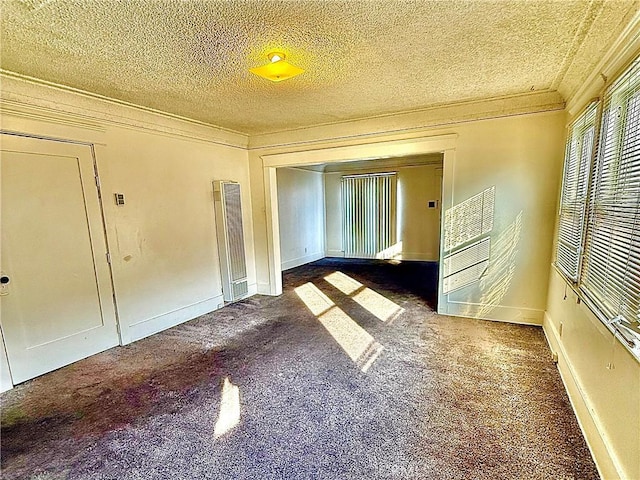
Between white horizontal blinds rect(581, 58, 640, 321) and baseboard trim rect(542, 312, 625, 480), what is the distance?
63 cm

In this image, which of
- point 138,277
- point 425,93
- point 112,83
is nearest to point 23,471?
point 138,277

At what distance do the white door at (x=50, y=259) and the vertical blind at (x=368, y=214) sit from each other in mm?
5658

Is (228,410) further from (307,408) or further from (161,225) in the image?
(161,225)

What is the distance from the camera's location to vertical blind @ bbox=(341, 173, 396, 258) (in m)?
7.49

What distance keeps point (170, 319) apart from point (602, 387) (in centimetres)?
393

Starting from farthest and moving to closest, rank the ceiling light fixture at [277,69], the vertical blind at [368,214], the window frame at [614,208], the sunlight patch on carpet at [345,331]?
the vertical blind at [368,214]
the sunlight patch on carpet at [345,331]
the ceiling light fixture at [277,69]
the window frame at [614,208]

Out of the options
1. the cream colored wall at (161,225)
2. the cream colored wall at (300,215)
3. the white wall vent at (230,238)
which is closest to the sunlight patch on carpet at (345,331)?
the white wall vent at (230,238)

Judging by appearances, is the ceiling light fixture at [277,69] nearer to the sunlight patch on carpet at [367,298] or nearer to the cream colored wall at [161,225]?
the cream colored wall at [161,225]

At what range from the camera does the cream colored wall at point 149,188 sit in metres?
2.75

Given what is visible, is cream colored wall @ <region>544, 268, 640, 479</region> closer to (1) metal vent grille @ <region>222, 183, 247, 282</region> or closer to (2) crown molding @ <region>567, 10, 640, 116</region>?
(2) crown molding @ <region>567, 10, 640, 116</region>

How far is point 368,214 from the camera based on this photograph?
25.3 ft

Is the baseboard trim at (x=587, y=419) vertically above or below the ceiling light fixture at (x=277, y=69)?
below

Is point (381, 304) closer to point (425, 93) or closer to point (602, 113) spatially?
point (425, 93)

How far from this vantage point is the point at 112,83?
262 cm
